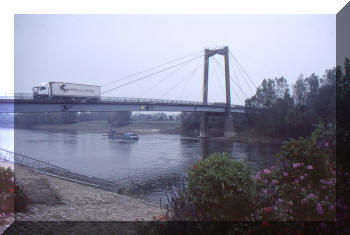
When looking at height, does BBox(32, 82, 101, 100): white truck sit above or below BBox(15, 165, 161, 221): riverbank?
above

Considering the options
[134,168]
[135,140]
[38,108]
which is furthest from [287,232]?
[135,140]

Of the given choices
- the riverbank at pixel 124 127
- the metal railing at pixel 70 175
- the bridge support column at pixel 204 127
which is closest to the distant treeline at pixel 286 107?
the bridge support column at pixel 204 127

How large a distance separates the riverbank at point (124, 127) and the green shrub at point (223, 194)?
47.0 m

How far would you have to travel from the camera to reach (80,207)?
6.75m

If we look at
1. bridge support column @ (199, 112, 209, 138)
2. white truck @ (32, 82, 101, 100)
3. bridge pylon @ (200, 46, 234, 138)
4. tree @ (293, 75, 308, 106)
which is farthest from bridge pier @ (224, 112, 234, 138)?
white truck @ (32, 82, 101, 100)

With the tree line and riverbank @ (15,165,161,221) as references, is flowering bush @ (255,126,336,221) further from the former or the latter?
the tree line

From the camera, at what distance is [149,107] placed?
32781mm

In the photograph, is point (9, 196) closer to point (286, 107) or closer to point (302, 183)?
point (302, 183)

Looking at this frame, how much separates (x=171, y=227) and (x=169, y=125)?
5149 cm

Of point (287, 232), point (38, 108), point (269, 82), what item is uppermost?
point (269, 82)

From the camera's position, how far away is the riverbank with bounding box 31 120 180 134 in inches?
2067

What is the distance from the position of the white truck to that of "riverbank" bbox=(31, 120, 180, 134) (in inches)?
917

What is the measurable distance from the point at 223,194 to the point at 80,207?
4.51 metres

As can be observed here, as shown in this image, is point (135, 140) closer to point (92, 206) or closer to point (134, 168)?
point (134, 168)
